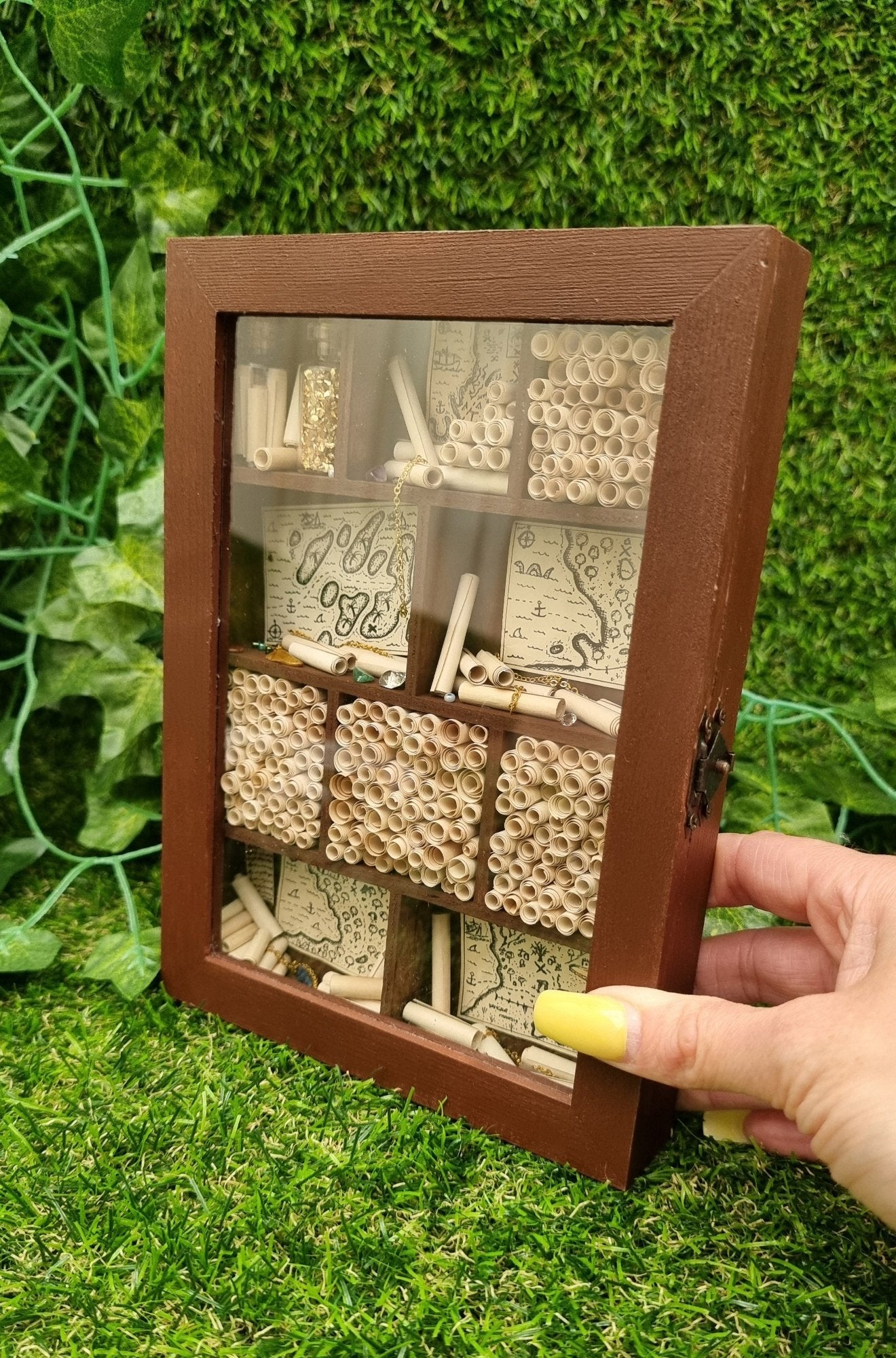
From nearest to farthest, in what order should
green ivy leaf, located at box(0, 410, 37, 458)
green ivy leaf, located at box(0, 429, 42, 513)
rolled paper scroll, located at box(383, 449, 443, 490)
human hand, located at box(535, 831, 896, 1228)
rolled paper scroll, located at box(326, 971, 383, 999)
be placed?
human hand, located at box(535, 831, 896, 1228)
rolled paper scroll, located at box(383, 449, 443, 490)
rolled paper scroll, located at box(326, 971, 383, 999)
green ivy leaf, located at box(0, 429, 42, 513)
green ivy leaf, located at box(0, 410, 37, 458)

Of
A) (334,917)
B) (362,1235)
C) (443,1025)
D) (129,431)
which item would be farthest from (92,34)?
(362,1235)

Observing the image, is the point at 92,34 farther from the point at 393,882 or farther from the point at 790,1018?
the point at 790,1018

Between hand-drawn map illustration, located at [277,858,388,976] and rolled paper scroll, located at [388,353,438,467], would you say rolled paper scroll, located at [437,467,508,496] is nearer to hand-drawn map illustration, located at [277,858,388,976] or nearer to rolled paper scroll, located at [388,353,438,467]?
rolled paper scroll, located at [388,353,438,467]

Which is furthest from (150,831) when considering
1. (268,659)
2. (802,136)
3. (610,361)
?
(802,136)

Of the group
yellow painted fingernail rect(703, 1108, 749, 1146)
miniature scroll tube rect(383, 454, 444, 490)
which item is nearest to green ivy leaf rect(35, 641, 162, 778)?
miniature scroll tube rect(383, 454, 444, 490)

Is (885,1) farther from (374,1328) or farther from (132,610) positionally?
(374,1328)

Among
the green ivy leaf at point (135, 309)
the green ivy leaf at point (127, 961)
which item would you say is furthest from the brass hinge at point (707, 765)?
the green ivy leaf at point (135, 309)

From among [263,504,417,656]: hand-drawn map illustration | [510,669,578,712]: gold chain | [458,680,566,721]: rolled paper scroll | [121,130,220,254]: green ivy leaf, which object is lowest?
[458,680,566,721]: rolled paper scroll

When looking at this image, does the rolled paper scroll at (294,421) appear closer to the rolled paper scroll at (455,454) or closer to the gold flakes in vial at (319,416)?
the gold flakes in vial at (319,416)
